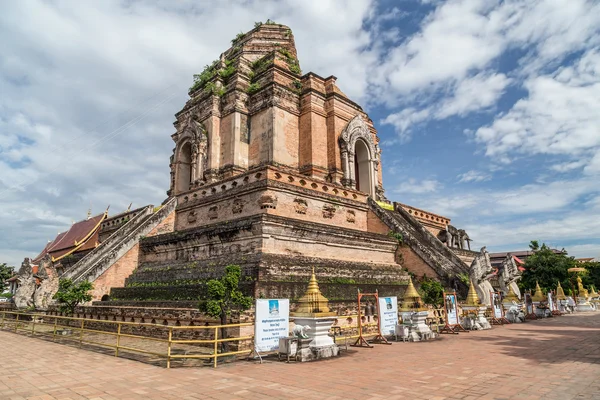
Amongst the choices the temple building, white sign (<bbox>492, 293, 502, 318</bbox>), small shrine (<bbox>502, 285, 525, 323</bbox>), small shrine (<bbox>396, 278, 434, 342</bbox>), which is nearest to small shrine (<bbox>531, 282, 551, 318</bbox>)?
small shrine (<bbox>502, 285, 525, 323</bbox>)

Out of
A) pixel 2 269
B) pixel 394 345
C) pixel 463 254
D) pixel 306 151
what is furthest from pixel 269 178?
pixel 2 269

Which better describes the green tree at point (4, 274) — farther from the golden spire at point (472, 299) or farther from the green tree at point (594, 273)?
the green tree at point (594, 273)

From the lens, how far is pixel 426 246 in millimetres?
18984

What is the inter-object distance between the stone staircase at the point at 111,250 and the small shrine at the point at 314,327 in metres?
11.0

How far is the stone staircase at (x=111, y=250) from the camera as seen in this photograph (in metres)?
17.0

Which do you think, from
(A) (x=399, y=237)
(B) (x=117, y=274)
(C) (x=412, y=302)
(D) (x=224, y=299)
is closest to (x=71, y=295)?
(B) (x=117, y=274)

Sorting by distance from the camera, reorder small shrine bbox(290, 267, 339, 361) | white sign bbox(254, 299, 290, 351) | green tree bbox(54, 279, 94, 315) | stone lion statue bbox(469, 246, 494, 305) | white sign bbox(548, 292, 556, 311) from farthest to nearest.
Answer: white sign bbox(548, 292, 556, 311) < stone lion statue bbox(469, 246, 494, 305) < green tree bbox(54, 279, 94, 315) < white sign bbox(254, 299, 290, 351) < small shrine bbox(290, 267, 339, 361)

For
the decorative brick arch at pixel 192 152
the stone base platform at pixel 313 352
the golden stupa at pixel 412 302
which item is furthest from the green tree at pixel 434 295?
the decorative brick arch at pixel 192 152

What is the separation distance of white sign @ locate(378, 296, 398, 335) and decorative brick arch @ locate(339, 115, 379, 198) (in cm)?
964

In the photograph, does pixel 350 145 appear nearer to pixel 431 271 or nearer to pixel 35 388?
pixel 431 271

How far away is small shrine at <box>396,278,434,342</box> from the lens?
12.6 meters

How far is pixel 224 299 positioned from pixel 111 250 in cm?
1046

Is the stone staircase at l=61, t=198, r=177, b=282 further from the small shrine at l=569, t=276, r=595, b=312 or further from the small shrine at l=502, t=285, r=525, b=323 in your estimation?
the small shrine at l=569, t=276, r=595, b=312

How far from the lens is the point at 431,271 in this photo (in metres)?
17.4
